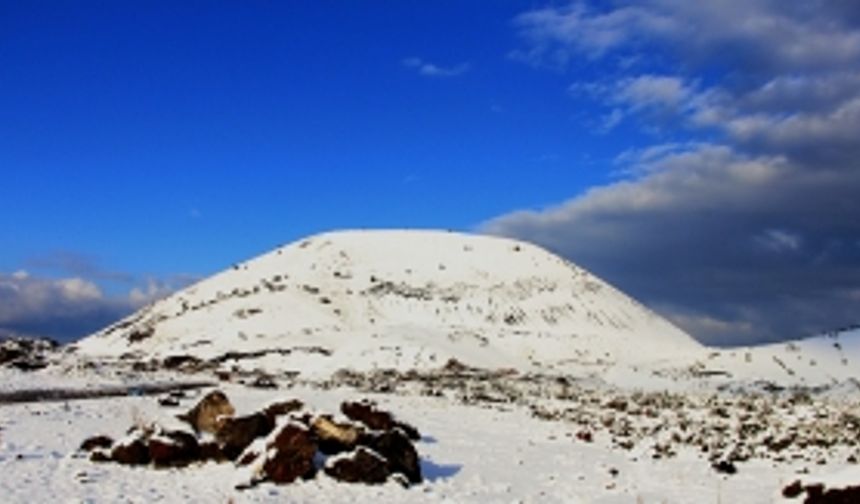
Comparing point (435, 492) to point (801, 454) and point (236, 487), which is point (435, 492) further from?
point (801, 454)

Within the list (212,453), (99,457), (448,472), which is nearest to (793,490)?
(448,472)

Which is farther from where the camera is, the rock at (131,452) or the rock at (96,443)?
the rock at (96,443)

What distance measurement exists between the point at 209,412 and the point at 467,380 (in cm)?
3076

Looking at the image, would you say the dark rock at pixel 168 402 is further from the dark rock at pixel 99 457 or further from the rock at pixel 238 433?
the dark rock at pixel 99 457

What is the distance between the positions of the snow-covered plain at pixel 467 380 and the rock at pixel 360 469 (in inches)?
13.9

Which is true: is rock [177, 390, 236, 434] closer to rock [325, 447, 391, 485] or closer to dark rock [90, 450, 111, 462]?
dark rock [90, 450, 111, 462]

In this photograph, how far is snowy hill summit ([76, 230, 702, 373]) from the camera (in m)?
68.8

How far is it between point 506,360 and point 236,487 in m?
51.5

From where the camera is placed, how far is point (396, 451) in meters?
21.4

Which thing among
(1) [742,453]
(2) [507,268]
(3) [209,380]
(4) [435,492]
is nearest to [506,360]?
(3) [209,380]

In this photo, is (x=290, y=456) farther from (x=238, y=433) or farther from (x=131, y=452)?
(x=131, y=452)

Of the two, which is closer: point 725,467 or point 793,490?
point 793,490

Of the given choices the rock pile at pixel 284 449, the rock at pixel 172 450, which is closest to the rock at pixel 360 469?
the rock pile at pixel 284 449

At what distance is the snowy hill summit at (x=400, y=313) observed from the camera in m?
68.8
